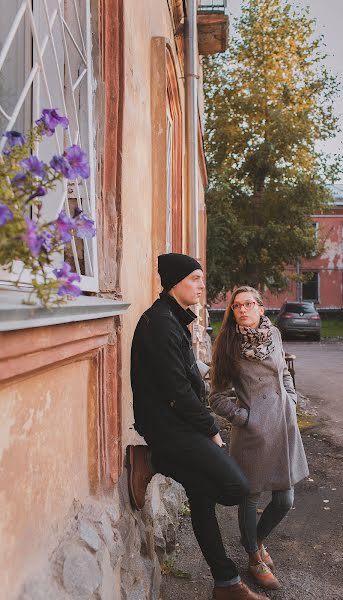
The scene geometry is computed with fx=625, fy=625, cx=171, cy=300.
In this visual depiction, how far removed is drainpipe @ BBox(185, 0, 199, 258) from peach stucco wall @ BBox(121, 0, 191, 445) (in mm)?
2552

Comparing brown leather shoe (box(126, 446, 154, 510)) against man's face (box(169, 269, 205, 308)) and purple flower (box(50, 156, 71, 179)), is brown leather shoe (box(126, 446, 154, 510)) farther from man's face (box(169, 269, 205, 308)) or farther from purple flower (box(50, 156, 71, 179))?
purple flower (box(50, 156, 71, 179))

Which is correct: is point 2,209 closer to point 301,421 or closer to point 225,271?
point 301,421

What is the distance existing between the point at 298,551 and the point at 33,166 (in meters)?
3.70

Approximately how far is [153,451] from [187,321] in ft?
2.29

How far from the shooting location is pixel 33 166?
1.51 m

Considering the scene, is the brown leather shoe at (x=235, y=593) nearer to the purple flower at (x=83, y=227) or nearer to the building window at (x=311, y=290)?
the purple flower at (x=83, y=227)

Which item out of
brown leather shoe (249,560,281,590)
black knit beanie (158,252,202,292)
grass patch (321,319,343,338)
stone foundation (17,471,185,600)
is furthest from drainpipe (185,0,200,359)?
grass patch (321,319,343,338)

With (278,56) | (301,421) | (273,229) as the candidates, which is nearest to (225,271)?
(273,229)

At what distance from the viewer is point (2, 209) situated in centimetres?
127

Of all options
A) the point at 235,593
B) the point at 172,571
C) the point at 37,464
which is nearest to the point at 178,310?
the point at 37,464

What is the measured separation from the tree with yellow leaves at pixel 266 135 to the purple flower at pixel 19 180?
20.3m

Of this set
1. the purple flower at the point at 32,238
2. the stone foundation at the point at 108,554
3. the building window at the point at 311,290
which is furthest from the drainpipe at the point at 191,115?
the building window at the point at 311,290

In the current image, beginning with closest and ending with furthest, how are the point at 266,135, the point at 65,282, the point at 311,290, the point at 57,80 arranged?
the point at 65,282
the point at 57,80
the point at 266,135
the point at 311,290

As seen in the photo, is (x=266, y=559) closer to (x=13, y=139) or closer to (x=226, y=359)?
(x=226, y=359)
